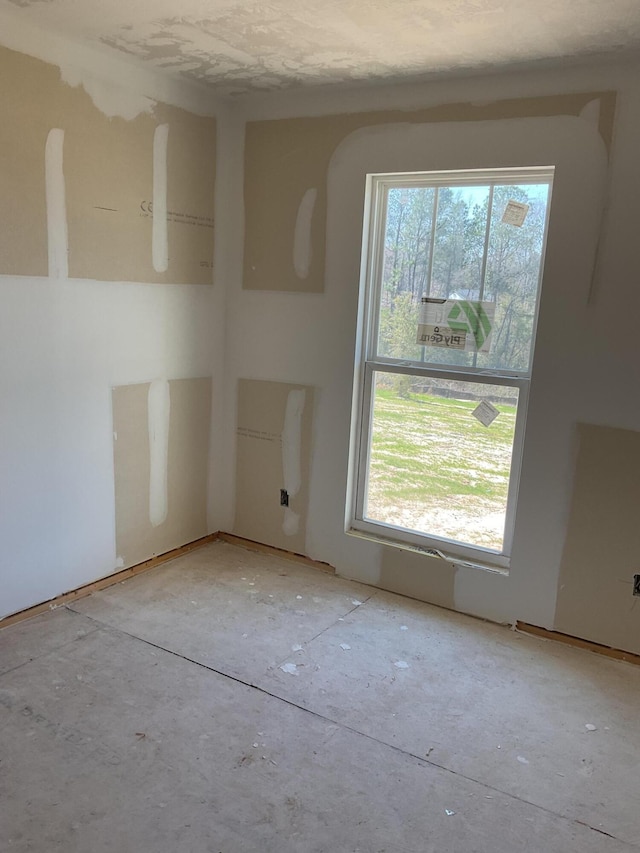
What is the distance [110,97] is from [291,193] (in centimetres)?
99

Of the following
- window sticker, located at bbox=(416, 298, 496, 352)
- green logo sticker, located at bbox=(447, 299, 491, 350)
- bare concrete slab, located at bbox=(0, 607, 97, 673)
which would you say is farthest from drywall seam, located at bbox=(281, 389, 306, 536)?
bare concrete slab, located at bbox=(0, 607, 97, 673)

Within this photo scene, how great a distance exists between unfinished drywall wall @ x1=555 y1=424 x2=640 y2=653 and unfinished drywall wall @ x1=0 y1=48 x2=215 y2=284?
226cm

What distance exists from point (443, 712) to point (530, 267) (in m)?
Answer: 1.96

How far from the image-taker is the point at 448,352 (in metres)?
3.23

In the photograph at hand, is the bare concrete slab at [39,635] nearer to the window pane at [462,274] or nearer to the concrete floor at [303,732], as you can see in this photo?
the concrete floor at [303,732]

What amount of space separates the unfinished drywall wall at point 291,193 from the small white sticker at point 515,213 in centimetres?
55

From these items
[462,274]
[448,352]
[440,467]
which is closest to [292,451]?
[440,467]

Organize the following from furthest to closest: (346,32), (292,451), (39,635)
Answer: (292,451) → (39,635) → (346,32)

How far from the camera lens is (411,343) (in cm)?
333

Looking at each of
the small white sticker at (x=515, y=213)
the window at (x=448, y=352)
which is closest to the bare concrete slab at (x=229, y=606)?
the window at (x=448, y=352)

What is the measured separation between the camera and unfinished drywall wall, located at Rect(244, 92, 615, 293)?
130 inches

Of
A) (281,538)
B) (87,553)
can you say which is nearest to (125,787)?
(87,553)

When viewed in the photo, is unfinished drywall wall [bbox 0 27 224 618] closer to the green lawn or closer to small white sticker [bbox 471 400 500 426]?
the green lawn

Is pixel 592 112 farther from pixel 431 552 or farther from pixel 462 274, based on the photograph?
pixel 431 552
